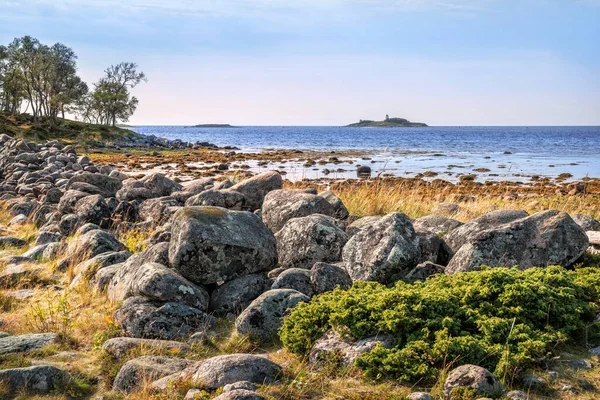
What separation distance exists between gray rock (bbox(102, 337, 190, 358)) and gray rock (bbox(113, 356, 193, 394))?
496mm

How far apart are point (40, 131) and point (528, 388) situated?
71.4m

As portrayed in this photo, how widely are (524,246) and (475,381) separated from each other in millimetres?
3772

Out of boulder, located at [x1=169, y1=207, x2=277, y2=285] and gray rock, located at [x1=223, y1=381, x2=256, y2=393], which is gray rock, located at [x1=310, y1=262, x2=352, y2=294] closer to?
boulder, located at [x1=169, y1=207, x2=277, y2=285]

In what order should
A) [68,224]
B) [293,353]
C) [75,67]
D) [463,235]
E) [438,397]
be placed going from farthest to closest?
[75,67] < [68,224] < [463,235] < [293,353] < [438,397]

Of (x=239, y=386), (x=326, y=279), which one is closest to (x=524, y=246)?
(x=326, y=279)

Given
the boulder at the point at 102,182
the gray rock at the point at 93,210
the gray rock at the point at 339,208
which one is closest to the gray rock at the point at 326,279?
the gray rock at the point at 339,208

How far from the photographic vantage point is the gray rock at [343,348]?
19.6ft

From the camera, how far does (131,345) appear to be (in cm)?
679

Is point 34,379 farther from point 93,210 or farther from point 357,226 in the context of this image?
point 93,210

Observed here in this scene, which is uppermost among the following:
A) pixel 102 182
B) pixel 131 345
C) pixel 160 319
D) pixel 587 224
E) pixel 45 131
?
pixel 45 131

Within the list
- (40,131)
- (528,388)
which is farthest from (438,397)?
(40,131)

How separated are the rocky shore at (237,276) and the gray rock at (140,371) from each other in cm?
1

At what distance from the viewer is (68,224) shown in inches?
542

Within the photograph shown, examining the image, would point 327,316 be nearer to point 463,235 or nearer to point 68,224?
point 463,235
